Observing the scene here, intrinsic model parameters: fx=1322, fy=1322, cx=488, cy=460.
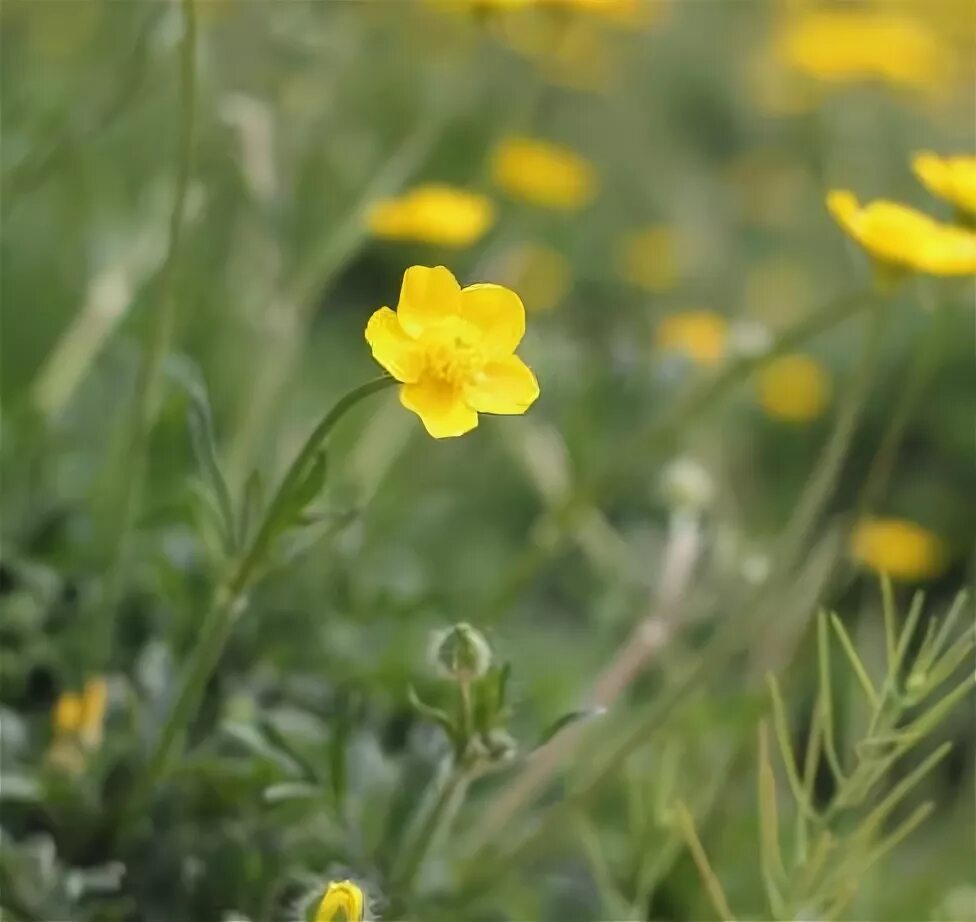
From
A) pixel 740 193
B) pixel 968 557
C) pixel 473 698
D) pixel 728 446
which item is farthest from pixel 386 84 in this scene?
pixel 473 698

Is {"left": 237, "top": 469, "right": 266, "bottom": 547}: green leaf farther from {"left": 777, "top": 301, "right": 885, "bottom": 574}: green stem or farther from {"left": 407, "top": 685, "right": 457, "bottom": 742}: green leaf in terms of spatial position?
{"left": 777, "top": 301, "right": 885, "bottom": 574}: green stem

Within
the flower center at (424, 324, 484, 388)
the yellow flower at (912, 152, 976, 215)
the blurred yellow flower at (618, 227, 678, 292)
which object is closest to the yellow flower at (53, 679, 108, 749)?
the flower center at (424, 324, 484, 388)

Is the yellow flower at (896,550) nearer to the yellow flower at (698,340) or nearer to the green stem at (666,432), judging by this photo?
the yellow flower at (698,340)

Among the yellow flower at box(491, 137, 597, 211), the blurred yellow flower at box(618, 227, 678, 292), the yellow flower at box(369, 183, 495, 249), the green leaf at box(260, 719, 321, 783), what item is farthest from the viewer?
the blurred yellow flower at box(618, 227, 678, 292)

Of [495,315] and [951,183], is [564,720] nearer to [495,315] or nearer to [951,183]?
[495,315]

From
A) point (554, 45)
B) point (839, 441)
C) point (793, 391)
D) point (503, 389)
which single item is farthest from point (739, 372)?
point (793, 391)

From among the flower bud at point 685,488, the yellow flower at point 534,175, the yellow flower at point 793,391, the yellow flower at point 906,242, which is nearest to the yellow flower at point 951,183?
the yellow flower at point 906,242

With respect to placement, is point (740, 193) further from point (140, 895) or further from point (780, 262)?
point (140, 895)

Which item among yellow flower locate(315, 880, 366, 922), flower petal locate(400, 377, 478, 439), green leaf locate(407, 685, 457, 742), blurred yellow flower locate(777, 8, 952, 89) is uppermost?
flower petal locate(400, 377, 478, 439)
